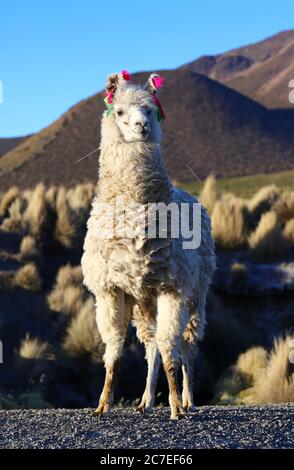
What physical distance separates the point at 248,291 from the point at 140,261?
34.2ft

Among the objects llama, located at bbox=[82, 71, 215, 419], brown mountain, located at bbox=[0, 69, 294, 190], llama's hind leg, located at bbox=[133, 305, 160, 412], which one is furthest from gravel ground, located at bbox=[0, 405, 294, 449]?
brown mountain, located at bbox=[0, 69, 294, 190]

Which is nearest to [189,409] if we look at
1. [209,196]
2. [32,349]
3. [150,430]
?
[150,430]

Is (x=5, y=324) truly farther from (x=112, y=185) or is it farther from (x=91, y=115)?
(x=91, y=115)

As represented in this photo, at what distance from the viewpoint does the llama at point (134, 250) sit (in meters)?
6.57

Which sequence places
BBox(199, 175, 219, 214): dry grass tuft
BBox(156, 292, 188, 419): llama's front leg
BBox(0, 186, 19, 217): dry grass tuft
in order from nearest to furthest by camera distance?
BBox(156, 292, 188, 419): llama's front leg → BBox(0, 186, 19, 217): dry grass tuft → BBox(199, 175, 219, 214): dry grass tuft

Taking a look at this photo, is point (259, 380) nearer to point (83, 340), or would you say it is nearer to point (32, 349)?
point (83, 340)

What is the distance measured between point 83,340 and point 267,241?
205 inches

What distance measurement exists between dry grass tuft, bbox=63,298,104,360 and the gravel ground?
697cm

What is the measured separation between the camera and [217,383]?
541 inches

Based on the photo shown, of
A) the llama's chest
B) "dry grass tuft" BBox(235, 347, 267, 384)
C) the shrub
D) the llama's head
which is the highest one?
the shrub

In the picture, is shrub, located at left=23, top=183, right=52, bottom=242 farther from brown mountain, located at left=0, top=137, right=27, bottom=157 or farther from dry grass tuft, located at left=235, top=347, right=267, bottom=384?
brown mountain, located at left=0, top=137, right=27, bottom=157

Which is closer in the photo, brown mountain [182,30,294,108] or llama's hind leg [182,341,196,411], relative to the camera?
llama's hind leg [182,341,196,411]

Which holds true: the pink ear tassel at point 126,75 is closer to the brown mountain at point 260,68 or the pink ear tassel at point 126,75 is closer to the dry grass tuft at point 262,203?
the dry grass tuft at point 262,203

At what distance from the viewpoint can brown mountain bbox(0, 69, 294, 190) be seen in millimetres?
60719
